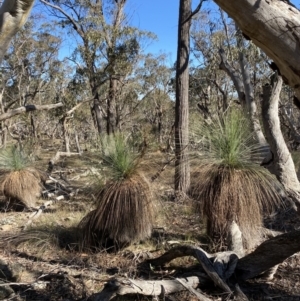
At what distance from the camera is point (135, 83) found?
24422 mm

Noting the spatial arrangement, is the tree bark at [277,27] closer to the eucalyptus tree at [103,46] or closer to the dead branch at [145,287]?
the dead branch at [145,287]

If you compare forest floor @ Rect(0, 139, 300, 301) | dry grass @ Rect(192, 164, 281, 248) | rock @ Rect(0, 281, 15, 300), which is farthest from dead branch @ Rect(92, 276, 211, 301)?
dry grass @ Rect(192, 164, 281, 248)

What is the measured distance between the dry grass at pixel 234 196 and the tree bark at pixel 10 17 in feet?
9.61

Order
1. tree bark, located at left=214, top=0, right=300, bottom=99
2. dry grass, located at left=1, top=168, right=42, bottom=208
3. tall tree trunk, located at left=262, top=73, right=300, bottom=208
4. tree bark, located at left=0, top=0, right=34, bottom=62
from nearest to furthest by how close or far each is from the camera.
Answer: tree bark, located at left=214, top=0, right=300, bottom=99 → tree bark, located at left=0, top=0, right=34, bottom=62 → tall tree trunk, located at left=262, top=73, right=300, bottom=208 → dry grass, located at left=1, top=168, right=42, bottom=208

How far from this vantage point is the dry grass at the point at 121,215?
4906 millimetres

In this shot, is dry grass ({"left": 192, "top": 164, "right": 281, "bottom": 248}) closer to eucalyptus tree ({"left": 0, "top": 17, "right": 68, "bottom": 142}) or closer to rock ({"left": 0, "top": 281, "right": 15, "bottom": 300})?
rock ({"left": 0, "top": 281, "right": 15, "bottom": 300})

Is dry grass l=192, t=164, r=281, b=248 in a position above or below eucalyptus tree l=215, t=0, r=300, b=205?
below

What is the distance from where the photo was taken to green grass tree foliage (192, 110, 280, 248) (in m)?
4.44

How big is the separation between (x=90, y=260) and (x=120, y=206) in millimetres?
757

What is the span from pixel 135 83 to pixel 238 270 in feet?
70.4

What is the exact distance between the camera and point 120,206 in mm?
4883

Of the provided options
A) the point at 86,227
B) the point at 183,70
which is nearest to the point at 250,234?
the point at 86,227

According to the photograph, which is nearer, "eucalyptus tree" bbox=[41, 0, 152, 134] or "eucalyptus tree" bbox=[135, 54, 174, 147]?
"eucalyptus tree" bbox=[41, 0, 152, 134]

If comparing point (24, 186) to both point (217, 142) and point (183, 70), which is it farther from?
point (217, 142)
